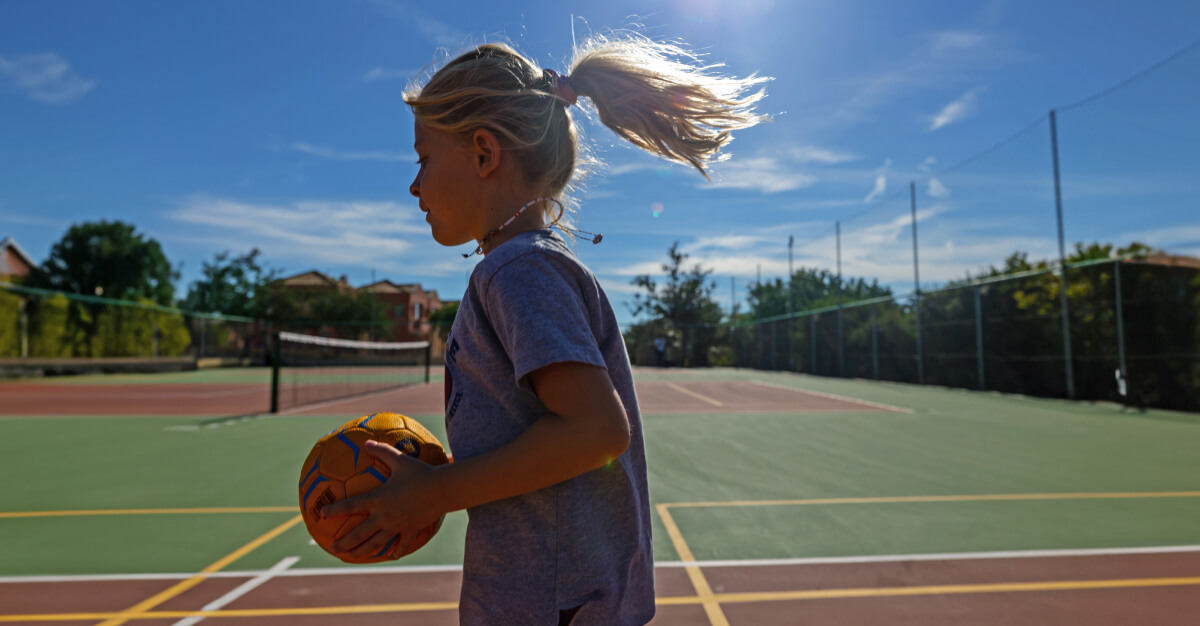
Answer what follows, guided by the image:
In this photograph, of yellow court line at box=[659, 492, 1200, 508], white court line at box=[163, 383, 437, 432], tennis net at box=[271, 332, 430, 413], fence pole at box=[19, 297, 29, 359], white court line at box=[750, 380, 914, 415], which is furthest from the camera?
tennis net at box=[271, 332, 430, 413]

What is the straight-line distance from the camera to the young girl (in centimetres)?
105

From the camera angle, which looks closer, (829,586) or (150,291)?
(829,586)

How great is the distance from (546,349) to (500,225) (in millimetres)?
324

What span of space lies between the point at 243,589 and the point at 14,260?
6265cm

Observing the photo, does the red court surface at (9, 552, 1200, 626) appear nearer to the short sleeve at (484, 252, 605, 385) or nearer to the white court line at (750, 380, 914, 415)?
the short sleeve at (484, 252, 605, 385)

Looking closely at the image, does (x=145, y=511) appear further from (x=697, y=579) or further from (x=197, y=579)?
(x=697, y=579)

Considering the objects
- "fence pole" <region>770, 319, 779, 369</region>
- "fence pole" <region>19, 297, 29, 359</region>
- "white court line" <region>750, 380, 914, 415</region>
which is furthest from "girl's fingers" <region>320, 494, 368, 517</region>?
"fence pole" <region>770, 319, 779, 369</region>

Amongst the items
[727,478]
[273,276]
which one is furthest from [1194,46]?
[273,276]

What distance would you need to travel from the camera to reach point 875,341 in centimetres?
2291

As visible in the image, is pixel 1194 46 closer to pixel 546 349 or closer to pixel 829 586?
pixel 829 586

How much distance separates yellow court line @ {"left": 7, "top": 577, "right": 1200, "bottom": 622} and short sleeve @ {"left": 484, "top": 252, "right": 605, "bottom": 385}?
2649 mm

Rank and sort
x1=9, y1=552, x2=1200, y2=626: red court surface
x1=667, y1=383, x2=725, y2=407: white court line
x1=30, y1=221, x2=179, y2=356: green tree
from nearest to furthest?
x1=9, y1=552, x2=1200, y2=626: red court surface
x1=667, y1=383, x2=725, y2=407: white court line
x1=30, y1=221, x2=179, y2=356: green tree

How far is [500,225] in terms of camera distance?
126 centimetres

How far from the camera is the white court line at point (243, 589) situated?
3.24 m
